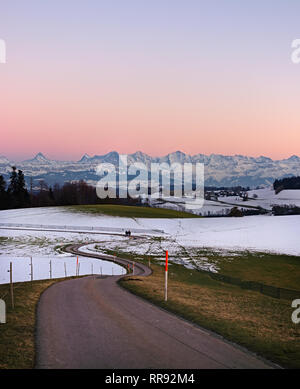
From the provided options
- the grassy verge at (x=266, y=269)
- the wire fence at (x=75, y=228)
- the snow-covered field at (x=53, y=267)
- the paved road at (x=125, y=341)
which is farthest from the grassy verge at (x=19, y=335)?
the wire fence at (x=75, y=228)

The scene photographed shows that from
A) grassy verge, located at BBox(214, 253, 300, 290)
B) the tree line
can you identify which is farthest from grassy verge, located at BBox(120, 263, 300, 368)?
the tree line

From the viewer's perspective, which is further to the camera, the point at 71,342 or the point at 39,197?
the point at 39,197

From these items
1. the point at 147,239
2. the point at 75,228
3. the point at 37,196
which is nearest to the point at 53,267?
the point at 147,239

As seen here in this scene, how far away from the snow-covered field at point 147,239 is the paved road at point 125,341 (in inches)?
1008

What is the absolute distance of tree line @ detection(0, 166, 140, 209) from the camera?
5600 inches

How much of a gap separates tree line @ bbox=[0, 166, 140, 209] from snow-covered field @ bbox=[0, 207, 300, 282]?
25363 millimetres

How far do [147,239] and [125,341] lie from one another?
222ft

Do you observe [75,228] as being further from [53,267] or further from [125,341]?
[125,341]

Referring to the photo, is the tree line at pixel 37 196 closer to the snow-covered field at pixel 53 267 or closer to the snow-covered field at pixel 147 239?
the snow-covered field at pixel 147 239

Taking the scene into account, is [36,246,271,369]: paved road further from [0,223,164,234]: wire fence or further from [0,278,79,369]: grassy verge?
[0,223,164,234]: wire fence

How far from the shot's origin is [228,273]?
45.9m
